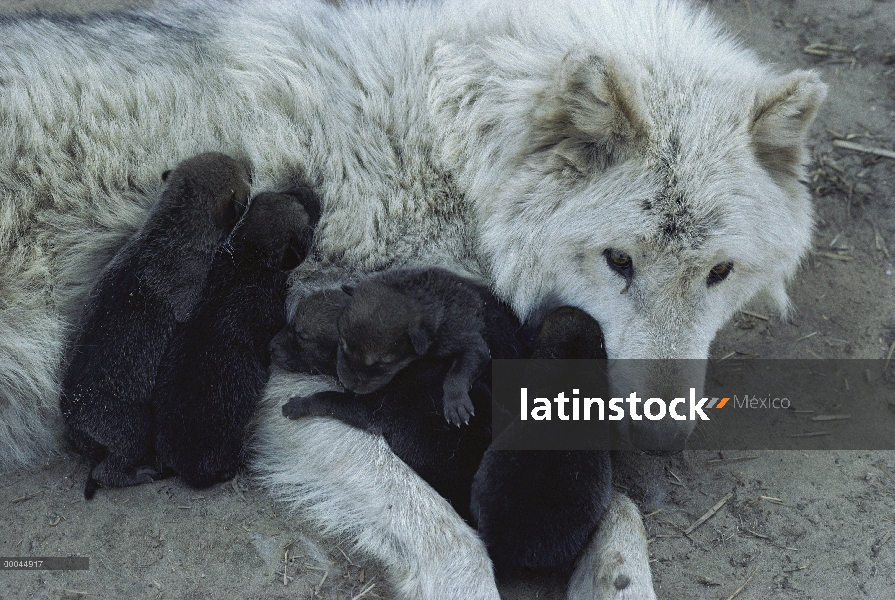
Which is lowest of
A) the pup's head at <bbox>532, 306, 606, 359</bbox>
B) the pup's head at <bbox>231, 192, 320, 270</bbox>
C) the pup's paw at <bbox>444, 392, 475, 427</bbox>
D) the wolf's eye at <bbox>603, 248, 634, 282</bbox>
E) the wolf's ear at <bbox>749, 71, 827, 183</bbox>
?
the pup's paw at <bbox>444, 392, 475, 427</bbox>

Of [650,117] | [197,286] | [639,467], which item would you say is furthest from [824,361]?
[197,286]

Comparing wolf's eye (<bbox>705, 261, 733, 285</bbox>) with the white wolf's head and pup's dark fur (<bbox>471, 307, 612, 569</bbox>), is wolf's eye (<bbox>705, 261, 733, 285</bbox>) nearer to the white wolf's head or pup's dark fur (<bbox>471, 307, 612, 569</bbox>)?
the white wolf's head

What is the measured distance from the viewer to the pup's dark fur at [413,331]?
3.52 m

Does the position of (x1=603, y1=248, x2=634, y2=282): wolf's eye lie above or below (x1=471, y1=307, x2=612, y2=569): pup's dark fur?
above

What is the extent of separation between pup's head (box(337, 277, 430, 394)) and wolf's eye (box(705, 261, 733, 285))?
135cm

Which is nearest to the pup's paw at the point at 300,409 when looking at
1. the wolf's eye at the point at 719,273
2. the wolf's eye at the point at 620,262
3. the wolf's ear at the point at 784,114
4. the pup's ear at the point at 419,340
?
the pup's ear at the point at 419,340

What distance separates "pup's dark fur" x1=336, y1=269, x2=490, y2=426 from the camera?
3.52 m

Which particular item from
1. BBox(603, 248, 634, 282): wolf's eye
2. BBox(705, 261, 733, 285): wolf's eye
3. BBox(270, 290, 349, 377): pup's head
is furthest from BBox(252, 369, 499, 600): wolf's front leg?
BBox(705, 261, 733, 285): wolf's eye

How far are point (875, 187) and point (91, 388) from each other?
5345mm

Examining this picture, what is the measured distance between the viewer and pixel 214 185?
4012 millimetres

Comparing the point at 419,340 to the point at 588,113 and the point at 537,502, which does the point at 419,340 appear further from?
the point at 588,113

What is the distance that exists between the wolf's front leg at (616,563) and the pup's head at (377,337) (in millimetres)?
1191

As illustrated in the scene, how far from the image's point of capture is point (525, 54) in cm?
396

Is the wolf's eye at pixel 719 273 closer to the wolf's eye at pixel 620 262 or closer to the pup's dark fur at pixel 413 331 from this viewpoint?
the wolf's eye at pixel 620 262
